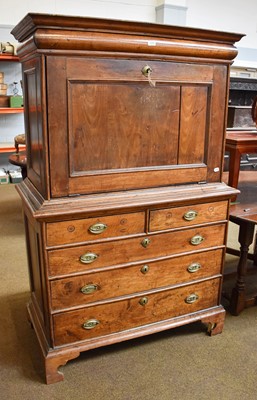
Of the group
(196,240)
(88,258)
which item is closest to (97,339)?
(88,258)

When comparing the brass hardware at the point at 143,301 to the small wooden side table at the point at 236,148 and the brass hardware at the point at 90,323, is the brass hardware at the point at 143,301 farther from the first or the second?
the small wooden side table at the point at 236,148

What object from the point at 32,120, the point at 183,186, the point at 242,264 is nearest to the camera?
the point at 32,120

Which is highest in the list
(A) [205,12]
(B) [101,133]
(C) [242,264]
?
(A) [205,12]

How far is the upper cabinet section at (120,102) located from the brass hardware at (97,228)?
156 millimetres

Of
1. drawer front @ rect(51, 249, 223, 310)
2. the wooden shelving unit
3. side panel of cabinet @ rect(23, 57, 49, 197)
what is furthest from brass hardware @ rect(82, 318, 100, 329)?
the wooden shelving unit

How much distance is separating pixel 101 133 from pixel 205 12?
539cm

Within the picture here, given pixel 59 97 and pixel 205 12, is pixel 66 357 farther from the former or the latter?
pixel 205 12

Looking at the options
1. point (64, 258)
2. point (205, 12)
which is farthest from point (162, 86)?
point (205, 12)

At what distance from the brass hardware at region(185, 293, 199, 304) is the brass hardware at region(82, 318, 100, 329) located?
502mm

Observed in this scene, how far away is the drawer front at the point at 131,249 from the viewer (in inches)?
65.4

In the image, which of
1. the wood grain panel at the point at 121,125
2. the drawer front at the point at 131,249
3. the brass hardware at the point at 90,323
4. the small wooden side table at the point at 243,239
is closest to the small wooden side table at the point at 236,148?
the small wooden side table at the point at 243,239

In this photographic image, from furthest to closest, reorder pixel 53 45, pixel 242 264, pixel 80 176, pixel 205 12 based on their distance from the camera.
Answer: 1. pixel 205 12
2. pixel 242 264
3. pixel 80 176
4. pixel 53 45

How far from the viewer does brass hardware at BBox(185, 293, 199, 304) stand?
79.4 inches

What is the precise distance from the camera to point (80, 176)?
5.31 ft
